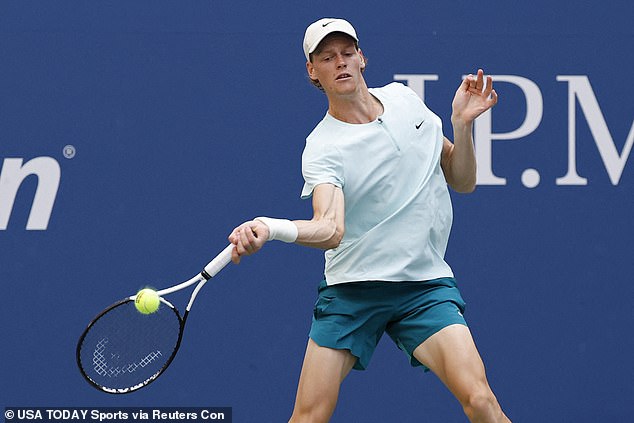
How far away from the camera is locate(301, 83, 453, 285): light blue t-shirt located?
166 inches

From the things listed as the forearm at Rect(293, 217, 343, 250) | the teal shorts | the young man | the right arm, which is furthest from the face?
the teal shorts

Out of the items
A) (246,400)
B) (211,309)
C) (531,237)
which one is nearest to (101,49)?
(211,309)

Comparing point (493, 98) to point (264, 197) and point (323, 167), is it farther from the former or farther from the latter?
point (264, 197)

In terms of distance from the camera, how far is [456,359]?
411 cm

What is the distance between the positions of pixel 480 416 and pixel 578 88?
172 cm

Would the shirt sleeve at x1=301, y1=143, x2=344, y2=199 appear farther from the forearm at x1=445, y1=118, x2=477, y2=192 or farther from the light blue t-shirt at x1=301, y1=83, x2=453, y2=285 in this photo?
the forearm at x1=445, y1=118, x2=477, y2=192

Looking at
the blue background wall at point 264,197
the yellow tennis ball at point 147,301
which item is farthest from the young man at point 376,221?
the blue background wall at point 264,197

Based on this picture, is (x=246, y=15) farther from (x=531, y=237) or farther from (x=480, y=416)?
(x=480, y=416)

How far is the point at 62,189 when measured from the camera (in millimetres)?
5230

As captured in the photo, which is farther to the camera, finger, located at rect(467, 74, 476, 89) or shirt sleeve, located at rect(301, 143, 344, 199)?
finger, located at rect(467, 74, 476, 89)

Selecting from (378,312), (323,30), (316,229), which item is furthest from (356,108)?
(378,312)

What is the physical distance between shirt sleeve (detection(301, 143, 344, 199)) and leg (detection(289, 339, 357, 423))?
18.9 inches

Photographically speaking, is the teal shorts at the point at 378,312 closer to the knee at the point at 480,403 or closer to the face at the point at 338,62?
the knee at the point at 480,403

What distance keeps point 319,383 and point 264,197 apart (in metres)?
1.23
